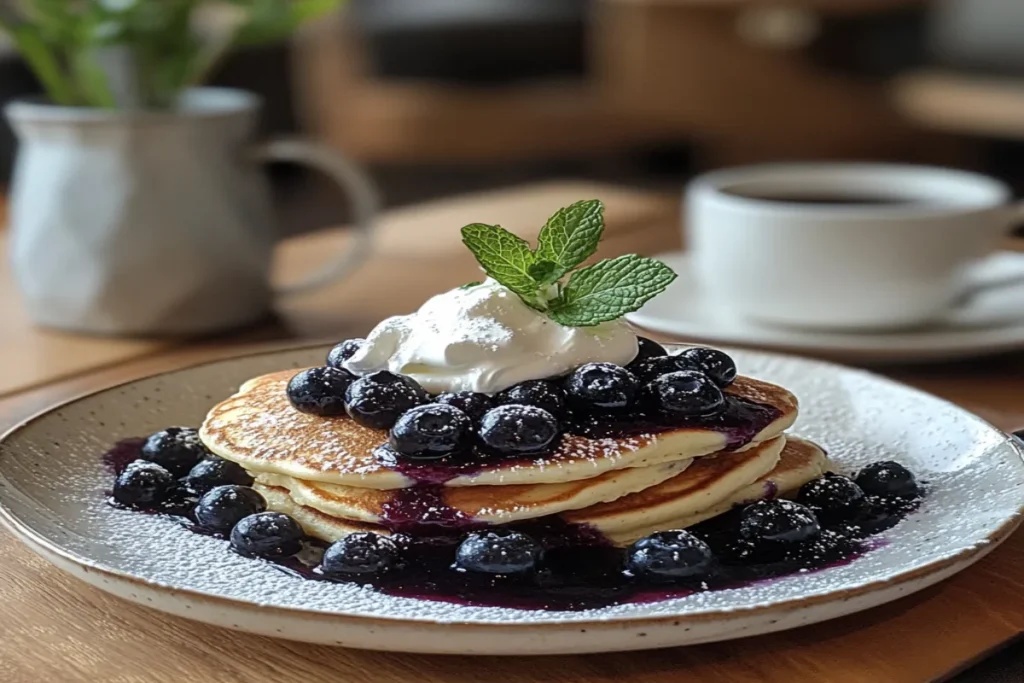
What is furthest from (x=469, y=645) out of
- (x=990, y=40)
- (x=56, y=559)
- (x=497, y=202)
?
(x=990, y=40)

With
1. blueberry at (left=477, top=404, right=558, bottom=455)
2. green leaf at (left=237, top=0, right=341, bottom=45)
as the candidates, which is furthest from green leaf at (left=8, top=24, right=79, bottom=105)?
blueberry at (left=477, top=404, right=558, bottom=455)

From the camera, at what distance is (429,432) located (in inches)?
30.4

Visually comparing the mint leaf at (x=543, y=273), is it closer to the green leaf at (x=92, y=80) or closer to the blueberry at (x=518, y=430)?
the blueberry at (x=518, y=430)

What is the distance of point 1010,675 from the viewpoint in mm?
715

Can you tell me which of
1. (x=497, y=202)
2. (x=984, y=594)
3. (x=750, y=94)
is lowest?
(x=750, y=94)

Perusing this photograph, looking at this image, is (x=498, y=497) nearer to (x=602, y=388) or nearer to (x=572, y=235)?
(x=602, y=388)

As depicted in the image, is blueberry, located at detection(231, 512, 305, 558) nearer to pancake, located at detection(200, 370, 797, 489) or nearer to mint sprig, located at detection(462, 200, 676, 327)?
pancake, located at detection(200, 370, 797, 489)

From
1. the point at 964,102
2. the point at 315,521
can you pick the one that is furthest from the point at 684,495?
the point at 964,102

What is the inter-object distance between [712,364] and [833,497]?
118mm

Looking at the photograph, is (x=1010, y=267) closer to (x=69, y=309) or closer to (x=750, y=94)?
(x=69, y=309)

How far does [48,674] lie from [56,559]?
0.21 feet

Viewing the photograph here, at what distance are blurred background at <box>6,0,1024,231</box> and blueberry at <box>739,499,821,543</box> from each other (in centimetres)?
392

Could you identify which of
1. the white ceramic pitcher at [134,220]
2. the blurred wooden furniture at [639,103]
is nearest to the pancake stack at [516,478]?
the white ceramic pitcher at [134,220]

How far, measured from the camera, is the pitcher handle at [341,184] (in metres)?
1.47
